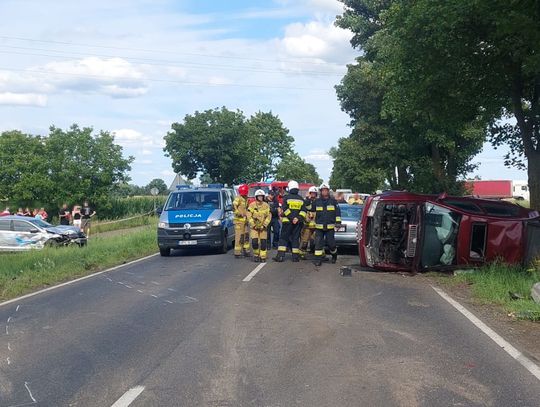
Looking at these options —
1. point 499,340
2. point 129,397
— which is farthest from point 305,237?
point 129,397

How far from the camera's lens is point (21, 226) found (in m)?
23.2

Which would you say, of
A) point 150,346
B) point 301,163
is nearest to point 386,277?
point 150,346

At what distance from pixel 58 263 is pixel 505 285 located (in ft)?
35.2

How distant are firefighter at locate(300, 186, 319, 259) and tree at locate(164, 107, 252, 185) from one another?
2724 centimetres

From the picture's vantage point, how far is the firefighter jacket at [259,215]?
16.2 meters

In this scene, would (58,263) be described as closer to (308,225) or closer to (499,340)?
(308,225)

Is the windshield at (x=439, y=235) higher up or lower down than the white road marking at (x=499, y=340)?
higher up

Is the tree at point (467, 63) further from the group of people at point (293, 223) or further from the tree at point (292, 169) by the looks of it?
the tree at point (292, 169)

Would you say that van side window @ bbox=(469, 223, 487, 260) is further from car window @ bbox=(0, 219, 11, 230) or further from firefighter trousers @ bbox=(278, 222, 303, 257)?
car window @ bbox=(0, 219, 11, 230)

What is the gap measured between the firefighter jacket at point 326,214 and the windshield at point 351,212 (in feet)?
10.6

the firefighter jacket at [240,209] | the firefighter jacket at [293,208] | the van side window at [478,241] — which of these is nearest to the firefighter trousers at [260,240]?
the firefighter jacket at [240,209]

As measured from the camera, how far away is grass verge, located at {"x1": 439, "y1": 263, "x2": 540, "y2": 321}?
9.44m

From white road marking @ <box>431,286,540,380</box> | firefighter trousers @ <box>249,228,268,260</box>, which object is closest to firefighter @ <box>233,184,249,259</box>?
firefighter trousers @ <box>249,228,268,260</box>

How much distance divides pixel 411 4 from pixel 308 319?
410 inches
